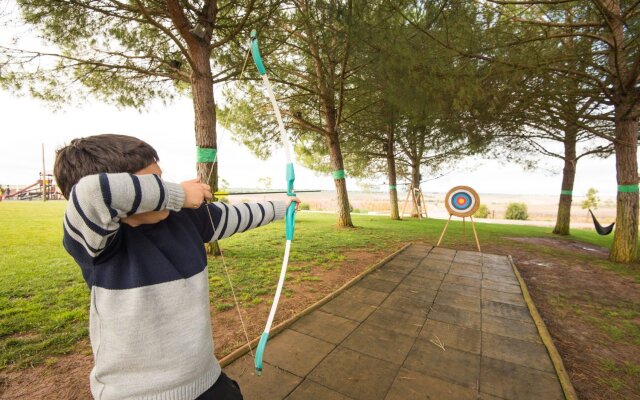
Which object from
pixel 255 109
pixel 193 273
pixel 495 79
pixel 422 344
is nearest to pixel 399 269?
pixel 422 344

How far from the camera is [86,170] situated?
2.67 ft

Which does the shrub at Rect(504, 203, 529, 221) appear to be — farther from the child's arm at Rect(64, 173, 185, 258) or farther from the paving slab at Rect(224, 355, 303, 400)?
the child's arm at Rect(64, 173, 185, 258)

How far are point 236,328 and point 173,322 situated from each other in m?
1.66

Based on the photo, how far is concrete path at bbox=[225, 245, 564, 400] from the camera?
1.70m

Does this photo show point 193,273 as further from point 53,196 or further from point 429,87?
point 53,196

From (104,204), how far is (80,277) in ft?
12.7

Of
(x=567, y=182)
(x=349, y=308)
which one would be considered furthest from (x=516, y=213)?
(x=349, y=308)

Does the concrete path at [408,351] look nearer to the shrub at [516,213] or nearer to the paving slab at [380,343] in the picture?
the paving slab at [380,343]

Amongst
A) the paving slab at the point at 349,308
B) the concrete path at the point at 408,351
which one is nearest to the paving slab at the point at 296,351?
the concrete path at the point at 408,351

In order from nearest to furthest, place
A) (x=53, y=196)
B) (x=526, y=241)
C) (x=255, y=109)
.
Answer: (x=526, y=241), (x=255, y=109), (x=53, y=196)

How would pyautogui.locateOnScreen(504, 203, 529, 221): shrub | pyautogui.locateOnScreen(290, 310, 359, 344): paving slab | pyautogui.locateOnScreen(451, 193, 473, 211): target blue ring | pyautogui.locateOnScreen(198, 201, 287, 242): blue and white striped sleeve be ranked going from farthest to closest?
pyautogui.locateOnScreen(504, 203, 529, 221): shrub < pyautogui.locateOnScreen(451, 193, 473, 211): target blue ring < pyautogui.locateOnScreen(290, 310, 359, 344): paving slab < pyautogui.locateOnScreen(198, 201, 287, 242): blue and white striped sleeve

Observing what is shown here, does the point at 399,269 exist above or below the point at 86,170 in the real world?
below

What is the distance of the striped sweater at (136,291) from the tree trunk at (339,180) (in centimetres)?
738

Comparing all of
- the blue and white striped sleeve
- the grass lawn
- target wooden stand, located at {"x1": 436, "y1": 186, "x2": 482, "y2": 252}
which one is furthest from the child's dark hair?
target wooden stand, located at {"x1": 436, "y1": 186, "x2": 482, "y2": 252}
